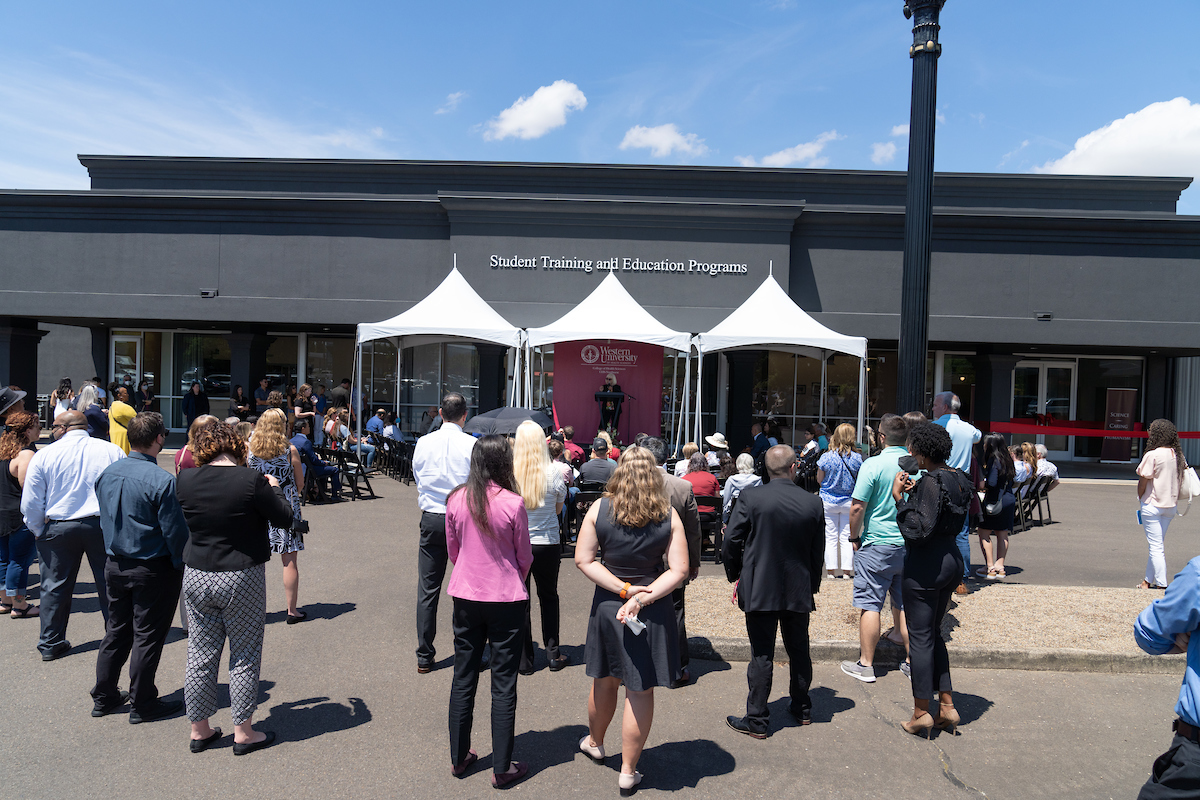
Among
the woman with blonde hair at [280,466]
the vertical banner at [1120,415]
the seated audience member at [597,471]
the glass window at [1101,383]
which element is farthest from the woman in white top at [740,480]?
the vertical banner at [1120,415]

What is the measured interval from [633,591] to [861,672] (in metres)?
2.45

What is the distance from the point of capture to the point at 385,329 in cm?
1342

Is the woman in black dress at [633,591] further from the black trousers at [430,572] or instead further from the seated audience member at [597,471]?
the seated audience member at [597,471]

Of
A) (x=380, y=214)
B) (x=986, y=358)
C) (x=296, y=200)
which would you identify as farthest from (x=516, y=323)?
(x=986, y=358)

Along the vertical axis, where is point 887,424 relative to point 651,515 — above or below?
above

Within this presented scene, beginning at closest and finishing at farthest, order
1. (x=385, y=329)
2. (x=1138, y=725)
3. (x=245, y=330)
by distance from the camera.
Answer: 1. (x=1138, y=725)
2. (x=385, y=329)
3. (x=245, y=330)

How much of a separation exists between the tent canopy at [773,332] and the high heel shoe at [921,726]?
29.1 ft

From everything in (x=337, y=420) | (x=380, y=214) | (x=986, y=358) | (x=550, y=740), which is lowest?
(x=550, y=740)

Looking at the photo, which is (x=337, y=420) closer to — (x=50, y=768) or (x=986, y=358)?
(x=50, y=768)

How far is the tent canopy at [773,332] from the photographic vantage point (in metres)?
12.4

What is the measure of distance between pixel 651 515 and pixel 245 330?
19.0m

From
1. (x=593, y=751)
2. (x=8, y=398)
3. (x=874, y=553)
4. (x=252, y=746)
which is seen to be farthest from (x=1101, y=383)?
(x=8, y=398)

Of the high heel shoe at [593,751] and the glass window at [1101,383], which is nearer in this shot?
the high heel shoe at [593,751]

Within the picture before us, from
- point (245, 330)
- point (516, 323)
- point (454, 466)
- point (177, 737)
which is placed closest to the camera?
point (177, 737)
